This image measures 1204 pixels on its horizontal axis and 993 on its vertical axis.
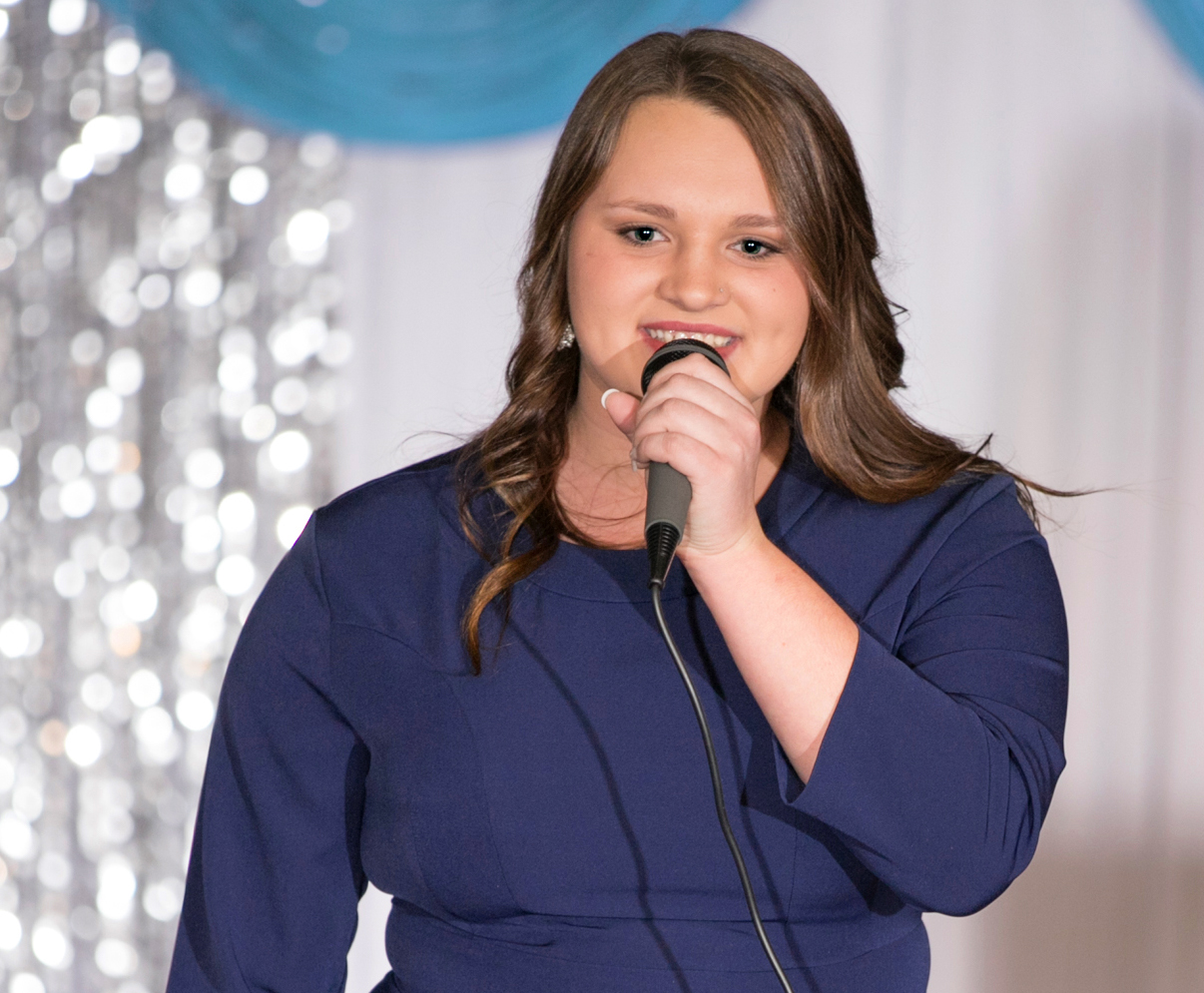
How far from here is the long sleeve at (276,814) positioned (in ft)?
4.20

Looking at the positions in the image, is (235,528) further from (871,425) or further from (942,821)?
(942,821)

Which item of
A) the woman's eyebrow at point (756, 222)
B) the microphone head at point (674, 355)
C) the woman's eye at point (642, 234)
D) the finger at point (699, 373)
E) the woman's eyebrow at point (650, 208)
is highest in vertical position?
the woman's eyebrow at point (650, 208)

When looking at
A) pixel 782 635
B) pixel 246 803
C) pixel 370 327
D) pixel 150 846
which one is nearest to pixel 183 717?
pixel 150 846

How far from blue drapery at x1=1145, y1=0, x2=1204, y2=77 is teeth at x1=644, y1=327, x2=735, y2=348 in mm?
1454

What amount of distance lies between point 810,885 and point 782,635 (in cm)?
28

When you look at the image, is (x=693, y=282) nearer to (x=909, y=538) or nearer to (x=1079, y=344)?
(x=909, y=538)

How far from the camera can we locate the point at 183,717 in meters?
2.64

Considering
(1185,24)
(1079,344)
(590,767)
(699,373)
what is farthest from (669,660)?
(1185,24)

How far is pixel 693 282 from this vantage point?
1.13 metres

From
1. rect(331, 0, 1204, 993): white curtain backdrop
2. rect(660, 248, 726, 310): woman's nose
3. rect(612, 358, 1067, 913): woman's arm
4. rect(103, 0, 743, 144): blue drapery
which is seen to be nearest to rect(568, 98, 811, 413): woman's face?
rect(660, 248, 726, 310): woman's nose

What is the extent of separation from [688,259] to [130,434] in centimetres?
183

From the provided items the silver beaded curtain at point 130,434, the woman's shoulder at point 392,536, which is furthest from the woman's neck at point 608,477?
the silver beaded curtain at point 130,434

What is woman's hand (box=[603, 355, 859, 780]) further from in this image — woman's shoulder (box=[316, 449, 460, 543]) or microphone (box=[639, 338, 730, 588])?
woman's shoulder (box=[316, 449, 460, 543])

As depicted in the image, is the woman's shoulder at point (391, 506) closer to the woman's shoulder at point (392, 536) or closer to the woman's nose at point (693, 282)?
the woman's shoulder at point (392, 536)
